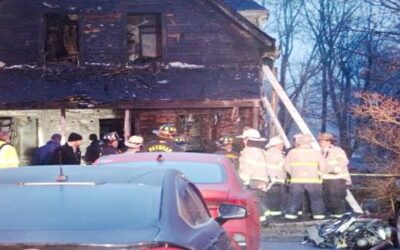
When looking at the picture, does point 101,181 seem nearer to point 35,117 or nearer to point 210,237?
point 210,237

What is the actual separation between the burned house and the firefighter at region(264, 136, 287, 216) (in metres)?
6.65

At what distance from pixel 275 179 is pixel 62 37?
10.4 metres

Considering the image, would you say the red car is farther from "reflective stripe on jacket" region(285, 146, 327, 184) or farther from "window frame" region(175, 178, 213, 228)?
"reflective stripe on jacket" region(285, 146, 327, 184)

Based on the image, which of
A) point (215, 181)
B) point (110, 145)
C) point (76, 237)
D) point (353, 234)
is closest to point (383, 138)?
point (353, 234)

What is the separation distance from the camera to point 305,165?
1388 cm

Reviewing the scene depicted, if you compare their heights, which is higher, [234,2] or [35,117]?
[234,2]

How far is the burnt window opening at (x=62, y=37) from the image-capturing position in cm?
2208

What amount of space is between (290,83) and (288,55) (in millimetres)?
2368

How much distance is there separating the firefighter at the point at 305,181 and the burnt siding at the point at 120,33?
26.2ft

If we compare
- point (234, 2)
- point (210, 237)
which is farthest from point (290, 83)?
point (210, 237)

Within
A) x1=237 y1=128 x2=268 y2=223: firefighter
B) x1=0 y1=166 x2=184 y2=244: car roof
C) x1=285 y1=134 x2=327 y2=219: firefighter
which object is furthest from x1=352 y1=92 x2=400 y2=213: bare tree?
x1=0 y1=166 x2=184 y2=244: car roof

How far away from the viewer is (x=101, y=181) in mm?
4789

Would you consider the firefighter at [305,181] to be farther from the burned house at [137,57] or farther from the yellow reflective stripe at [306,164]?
the burned house at [137,57]

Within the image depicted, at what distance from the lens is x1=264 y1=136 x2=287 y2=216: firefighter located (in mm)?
A: 14125
